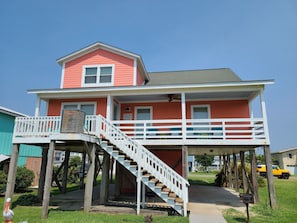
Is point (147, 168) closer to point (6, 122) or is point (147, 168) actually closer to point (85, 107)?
point (85, 107)

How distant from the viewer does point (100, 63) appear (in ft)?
44.5

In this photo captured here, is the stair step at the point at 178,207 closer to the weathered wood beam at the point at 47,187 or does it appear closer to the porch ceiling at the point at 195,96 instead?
the weathered wood beam at the point at 47,187

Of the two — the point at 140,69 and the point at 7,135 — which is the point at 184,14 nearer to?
the point at 140,69

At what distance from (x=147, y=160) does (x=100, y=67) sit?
24.5 ft

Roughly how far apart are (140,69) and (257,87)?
7432 millimetres

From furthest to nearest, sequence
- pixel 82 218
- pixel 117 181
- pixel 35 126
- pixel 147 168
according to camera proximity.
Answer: pixel 117 181, pixel 35 126, pixel 147 168, pixel 82 218

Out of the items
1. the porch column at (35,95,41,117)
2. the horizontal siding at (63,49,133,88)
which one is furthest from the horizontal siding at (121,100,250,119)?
the porch column at (35,95,41,117)

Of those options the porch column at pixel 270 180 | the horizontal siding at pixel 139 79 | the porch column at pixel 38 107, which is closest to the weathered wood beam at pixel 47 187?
the porch column at pixel 38 107

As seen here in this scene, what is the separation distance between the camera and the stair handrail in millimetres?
7859

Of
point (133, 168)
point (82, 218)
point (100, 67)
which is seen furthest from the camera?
point (100, 67)

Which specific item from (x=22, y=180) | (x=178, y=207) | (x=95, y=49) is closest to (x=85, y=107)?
(x=95, y=49)

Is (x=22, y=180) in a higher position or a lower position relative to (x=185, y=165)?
lower

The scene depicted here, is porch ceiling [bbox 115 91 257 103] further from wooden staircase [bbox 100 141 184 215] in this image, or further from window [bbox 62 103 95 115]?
wooden staircase [bbox 100 141 184 215]

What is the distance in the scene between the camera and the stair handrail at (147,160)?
7.86m
